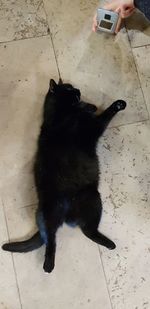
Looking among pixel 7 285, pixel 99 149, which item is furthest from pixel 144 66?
pixel 7 285

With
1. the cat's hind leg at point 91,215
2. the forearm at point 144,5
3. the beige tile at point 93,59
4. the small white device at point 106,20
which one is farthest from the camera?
the beige tile at point 93,59

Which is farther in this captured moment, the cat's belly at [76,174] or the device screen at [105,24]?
the device screen at [105,24]

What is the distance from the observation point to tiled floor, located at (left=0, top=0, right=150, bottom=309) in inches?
61.0

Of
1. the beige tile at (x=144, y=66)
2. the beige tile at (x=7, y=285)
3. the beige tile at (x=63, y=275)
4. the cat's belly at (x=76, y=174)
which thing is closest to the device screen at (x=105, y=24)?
Result: the beige tile at (x=144, y=66)

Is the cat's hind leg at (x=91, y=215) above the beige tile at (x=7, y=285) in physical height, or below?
above

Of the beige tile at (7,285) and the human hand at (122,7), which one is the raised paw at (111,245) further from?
the human hand at (122,7)

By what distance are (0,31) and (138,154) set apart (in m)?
0.67

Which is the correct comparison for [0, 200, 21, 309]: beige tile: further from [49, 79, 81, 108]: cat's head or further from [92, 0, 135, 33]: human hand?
[92, 0, 135, 33]: human hand

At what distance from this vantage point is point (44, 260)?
1530 mm

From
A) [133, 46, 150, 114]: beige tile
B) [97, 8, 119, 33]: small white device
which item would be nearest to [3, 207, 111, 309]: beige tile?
[133, 46, 150, 114]: beige tile

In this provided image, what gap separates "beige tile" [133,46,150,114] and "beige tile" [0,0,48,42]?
35 cm

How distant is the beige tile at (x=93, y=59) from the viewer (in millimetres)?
1695

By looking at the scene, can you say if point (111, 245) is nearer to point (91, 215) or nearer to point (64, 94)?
point (91, 215)

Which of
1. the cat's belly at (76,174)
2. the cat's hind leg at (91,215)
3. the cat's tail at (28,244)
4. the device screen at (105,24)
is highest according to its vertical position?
the device screen at (105,24)
